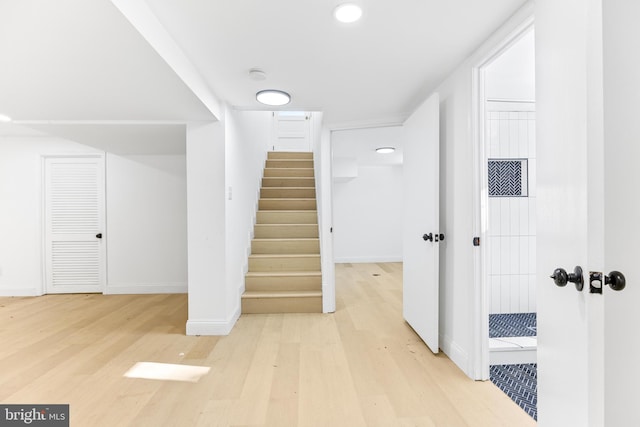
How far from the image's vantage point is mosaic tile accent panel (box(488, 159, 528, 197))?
10.1ft

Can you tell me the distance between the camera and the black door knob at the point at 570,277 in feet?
3.04

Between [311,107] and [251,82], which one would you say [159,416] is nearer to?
[251,82]

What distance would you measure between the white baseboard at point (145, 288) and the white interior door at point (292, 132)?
3.67 meters

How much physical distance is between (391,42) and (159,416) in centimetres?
251

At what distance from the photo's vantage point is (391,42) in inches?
68.8

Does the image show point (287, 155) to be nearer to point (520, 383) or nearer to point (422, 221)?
point (422, 221)

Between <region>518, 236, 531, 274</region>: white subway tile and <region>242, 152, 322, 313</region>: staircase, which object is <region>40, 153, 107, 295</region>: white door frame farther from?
<region>518, 236, 531, 274</region>: white subway tile

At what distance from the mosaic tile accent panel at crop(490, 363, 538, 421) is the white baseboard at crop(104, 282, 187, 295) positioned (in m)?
3.78

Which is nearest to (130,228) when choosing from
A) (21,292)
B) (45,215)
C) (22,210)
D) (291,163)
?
(45,215)

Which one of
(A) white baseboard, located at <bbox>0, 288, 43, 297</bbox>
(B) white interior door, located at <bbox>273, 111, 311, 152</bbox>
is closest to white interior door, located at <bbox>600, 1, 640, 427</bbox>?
(A) white baseboard, located at <bbox>0, 288, 43, 297</bbox>

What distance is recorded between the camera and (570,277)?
0.95 meters

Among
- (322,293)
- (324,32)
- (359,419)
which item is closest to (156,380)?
(359,419)

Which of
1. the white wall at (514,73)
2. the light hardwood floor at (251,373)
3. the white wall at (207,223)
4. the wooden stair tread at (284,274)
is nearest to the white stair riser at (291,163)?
the wooden stair tread at (284,274)

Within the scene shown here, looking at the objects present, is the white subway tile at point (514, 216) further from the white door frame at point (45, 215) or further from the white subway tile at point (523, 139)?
the white door frame at point (45, 215)
